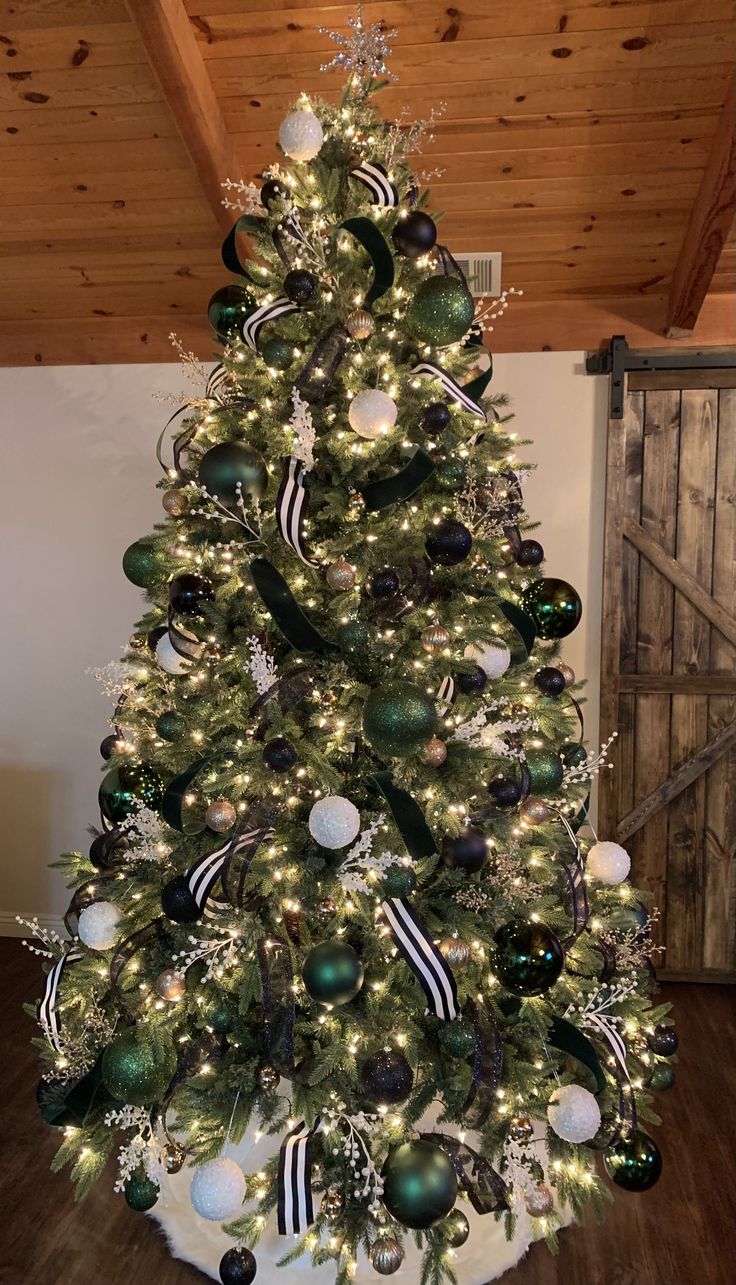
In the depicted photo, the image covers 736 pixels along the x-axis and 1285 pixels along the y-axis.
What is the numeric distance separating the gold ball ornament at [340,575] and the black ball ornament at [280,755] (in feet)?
1.02

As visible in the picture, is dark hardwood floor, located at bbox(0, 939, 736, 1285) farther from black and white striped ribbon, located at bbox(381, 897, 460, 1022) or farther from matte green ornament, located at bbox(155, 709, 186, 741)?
matte green ornament, located at bbox(155, 709, 186, 741)

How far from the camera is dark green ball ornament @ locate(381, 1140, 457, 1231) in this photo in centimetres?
138

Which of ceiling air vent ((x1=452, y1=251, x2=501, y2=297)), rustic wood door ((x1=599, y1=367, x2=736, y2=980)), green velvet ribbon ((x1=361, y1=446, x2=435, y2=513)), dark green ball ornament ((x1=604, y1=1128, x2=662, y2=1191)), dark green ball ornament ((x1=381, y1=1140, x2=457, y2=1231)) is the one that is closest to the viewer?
dark green ball ornament ((x1=381, y1=1140, x2=457, y2=1231))

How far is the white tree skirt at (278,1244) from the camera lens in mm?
1733

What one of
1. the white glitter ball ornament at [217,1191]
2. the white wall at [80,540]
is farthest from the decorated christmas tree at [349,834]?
the white wall at [80,540]

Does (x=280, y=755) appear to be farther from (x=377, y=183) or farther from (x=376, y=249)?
(x=377, y=183)

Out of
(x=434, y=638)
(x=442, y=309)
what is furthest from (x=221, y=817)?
(x=442, y=309)

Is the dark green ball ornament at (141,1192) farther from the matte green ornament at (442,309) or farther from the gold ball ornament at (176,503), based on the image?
the matte green ornament at (442,309)

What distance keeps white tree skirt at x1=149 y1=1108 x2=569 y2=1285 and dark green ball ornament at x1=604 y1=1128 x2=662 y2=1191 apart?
192 millimetres

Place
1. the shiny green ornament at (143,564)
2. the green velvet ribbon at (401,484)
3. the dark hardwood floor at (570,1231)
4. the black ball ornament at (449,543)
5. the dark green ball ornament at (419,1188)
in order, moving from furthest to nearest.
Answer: the shiny green ornament at (143,564), the dark hardwood floor at (570,1231), the black ball ornament at (449,543), the green velvet ribbon at (401,484), the dark green ball ornament at (419,1188)

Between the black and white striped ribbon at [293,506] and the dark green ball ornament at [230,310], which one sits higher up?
the dark green ball ornament at [230,310]

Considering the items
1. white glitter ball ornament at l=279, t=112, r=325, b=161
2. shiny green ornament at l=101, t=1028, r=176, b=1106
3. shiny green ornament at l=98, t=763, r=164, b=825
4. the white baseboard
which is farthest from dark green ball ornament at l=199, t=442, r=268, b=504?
the white baseboard

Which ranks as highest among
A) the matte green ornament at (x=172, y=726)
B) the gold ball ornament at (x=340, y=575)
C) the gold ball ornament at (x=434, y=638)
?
Answer: the gold ball ornament at (x=340, y=575)

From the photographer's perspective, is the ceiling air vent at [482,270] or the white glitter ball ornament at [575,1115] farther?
the ceiling air vent at [482,270]
